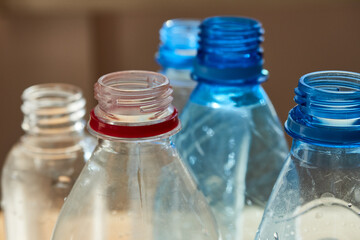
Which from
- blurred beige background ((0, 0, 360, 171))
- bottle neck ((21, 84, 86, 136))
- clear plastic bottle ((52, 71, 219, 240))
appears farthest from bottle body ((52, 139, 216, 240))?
blurred beige background ((0, 0, 360, 171))

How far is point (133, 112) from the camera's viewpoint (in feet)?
1.36

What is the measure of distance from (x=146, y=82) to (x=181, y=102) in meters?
0.23

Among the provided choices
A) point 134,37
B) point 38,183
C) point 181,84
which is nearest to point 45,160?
point 38,183

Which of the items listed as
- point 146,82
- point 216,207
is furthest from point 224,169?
point 146,82

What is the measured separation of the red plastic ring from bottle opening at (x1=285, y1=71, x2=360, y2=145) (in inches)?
3.5

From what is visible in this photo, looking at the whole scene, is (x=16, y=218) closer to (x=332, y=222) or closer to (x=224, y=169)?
(x=224, y=169)

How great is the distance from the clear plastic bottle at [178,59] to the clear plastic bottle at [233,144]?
0.11 m

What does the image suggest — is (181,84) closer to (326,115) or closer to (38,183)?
(38,183)

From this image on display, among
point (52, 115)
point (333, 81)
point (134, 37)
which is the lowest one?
point (134, 37)

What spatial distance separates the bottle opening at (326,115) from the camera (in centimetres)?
40

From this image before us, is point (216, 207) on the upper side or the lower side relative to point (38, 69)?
upper

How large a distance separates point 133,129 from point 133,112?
1cm

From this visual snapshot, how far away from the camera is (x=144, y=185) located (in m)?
0.44

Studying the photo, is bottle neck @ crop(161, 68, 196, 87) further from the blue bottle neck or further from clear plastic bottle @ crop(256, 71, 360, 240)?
clear plastic bottle @ crop(256, 71, 360, 240)
